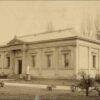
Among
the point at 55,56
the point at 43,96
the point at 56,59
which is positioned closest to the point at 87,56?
the point at 56,59

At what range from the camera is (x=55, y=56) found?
3391 centimetres

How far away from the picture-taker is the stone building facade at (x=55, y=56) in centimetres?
3199

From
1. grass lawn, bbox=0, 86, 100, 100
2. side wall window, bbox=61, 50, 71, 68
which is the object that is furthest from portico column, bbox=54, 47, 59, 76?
grass lawn, bbox=0, 86, 100, 100

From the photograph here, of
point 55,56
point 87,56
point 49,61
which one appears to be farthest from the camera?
point 49,61

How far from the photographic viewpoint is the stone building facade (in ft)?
105

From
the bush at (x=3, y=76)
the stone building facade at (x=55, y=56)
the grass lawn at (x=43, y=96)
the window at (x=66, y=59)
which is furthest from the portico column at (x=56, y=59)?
the grass lawn at (x=43, y=96)

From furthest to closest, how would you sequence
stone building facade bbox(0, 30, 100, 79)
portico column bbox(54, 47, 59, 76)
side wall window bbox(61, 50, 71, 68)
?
portico column bbox(54, 47, 59, 76) < side wall window bbox(61, 50, 71, 68) < stone building facade bbox(0, 30, 100, 79)

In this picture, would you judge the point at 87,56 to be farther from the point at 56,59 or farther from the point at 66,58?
the point at 56,59

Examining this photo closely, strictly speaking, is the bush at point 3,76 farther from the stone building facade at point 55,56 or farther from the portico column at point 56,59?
the portico column at point 56,59

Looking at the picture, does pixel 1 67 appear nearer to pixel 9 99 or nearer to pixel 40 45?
pixel 40 45

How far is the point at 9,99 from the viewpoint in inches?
502

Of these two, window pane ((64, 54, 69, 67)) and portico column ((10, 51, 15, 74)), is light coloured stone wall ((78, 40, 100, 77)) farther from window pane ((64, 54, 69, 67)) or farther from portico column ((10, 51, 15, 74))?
portico column ((10, 51, 15, 74))

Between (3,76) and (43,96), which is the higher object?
(3,76)

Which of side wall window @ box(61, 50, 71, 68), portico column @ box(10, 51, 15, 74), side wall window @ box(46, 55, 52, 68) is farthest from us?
portico column @ box(10, 51, 15, 74)
